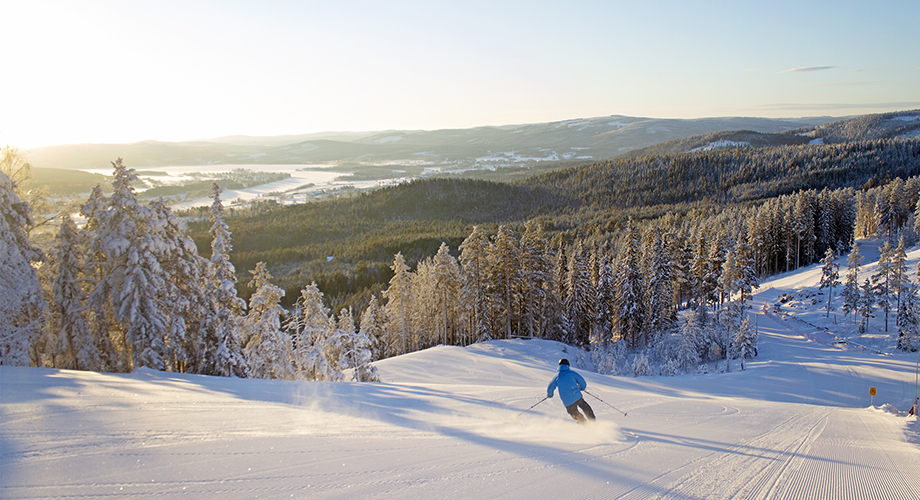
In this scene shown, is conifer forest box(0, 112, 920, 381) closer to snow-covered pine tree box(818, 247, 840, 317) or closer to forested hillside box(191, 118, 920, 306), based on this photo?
snow-covered pine tree box(818, 247, 840, 317)

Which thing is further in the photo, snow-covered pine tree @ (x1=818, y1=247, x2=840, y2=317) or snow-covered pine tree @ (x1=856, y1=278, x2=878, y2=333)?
snow-covered pine tree @ (x1=818, y1=247, x2=840, y2=317)

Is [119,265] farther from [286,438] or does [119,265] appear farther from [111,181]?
[286,438]

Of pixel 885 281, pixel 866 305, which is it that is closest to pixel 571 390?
pixel 866 305

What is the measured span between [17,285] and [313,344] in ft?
39.0

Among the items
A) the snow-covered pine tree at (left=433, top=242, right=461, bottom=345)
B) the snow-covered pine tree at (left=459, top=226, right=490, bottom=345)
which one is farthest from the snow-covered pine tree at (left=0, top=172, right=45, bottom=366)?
the snow-covered pine tree at (left=433, top=242, right=461, bottom=345)

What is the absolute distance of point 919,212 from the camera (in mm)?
61531

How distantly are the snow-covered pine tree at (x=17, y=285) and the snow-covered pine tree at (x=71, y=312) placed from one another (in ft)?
1.99

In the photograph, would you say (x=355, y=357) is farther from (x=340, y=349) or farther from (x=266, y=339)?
(x=266, y=339)

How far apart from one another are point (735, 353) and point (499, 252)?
65.2 feet

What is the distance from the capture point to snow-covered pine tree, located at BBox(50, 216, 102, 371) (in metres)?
13.9

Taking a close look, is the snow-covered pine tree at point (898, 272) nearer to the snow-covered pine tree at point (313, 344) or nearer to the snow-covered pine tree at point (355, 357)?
the snow-covered pine tree at point (355, 357)

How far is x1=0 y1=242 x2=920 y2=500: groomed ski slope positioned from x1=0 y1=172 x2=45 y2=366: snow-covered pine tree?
13.6 feet

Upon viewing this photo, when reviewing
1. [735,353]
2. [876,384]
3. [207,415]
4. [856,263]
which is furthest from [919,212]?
[207,415]

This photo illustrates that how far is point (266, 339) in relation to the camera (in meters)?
18.9
